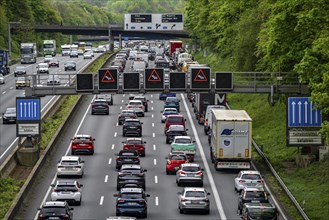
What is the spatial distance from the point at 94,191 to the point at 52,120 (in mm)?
30083

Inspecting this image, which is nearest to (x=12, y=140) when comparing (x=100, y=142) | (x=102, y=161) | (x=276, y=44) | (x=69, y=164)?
(x=100, y=142)

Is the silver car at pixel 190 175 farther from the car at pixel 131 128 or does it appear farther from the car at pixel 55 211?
the car at pixel 131 128

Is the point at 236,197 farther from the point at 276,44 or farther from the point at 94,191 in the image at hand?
the point at 276,44

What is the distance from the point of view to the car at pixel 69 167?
60500mm

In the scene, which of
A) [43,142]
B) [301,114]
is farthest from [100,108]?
[301,114]

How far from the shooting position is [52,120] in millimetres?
86125

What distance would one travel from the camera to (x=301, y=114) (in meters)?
62.0

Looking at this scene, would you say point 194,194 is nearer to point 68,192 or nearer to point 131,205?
point 131,205

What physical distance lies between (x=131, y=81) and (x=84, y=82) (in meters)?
3.17

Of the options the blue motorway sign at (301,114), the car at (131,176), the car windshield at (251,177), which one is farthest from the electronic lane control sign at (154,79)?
the car windshield at (251,177)

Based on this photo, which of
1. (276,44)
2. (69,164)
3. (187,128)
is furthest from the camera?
(187,128)

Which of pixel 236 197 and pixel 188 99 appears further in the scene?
pixel 188 99

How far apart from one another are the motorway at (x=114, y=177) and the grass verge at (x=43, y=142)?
2.69ft

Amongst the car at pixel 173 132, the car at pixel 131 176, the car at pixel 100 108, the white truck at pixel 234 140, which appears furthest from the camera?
the car at pixel 100 108
